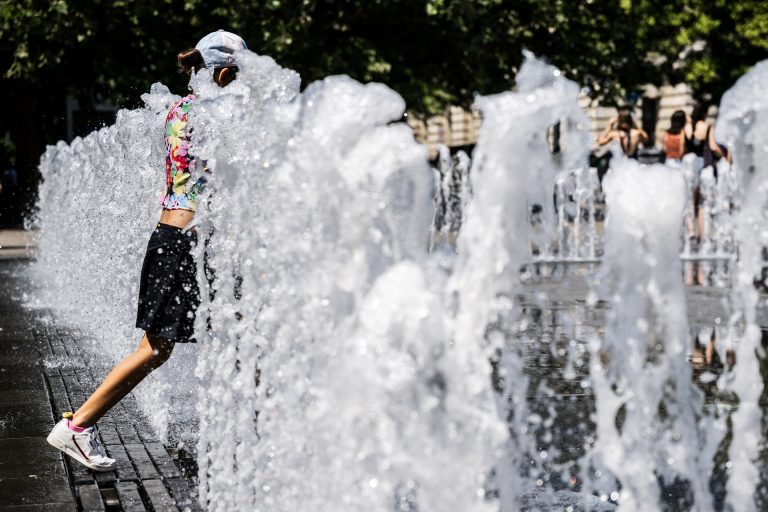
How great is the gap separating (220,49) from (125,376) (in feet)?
3.98

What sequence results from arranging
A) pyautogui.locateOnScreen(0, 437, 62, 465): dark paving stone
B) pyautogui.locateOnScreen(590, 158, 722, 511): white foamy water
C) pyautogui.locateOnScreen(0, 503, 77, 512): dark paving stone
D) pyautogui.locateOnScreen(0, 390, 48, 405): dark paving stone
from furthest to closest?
pyautogui.locateOnScreen(0, 390, 48, 405): dark paving stone
pyautogui.locateOnScreen(0, 437, 62, 465): dark paving stone
pyautogui.locateOnScreen(0, 503, 77, 512): dark paving stone
pyautogui.locateOnScreen(590, 158, 722, 511): white foamy water

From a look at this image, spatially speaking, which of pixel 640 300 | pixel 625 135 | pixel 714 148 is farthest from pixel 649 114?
pixel 640 300

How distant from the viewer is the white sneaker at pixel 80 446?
4.97m

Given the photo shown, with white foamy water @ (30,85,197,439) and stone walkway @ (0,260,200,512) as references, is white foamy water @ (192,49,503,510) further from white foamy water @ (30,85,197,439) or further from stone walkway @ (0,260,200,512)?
white foamy water @ (30,85,197,439)

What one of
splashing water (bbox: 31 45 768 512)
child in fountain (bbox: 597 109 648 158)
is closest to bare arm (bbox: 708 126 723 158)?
child in fountain (bbox: 597 109 648 158)

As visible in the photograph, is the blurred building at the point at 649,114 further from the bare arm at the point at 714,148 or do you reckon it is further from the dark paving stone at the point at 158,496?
the dark paving stone at the point at 158,496

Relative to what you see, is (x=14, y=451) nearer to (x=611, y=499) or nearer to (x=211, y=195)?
(x=211, y=195)

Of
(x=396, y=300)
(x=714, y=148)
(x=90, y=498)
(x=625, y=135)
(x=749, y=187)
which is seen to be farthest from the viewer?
(x=625, y=135)

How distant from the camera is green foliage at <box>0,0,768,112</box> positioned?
2353cm

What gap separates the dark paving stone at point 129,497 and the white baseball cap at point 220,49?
1513 millimetres

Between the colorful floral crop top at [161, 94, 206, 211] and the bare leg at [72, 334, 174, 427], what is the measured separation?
0.50 metres

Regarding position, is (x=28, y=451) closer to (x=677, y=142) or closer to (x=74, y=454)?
(x=74, y=454)

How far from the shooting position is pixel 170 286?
16.3 feet

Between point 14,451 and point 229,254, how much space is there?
1.27m
